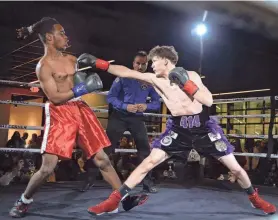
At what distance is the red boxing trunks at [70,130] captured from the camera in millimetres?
1871

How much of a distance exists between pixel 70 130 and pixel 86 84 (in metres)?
0.28

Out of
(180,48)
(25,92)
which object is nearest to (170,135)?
(180,48)

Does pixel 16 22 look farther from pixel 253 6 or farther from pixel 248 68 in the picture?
pixel 248 68

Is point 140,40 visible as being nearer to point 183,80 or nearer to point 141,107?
point 141,107

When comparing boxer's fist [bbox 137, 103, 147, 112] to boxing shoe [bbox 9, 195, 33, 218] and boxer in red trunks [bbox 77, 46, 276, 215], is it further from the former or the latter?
boxing shoe [bbox 9, 195, 33, 218]

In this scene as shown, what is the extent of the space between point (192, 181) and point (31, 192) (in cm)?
214

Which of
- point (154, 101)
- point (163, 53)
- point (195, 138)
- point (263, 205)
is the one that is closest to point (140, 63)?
point (154, 101)

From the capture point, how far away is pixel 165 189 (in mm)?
2932

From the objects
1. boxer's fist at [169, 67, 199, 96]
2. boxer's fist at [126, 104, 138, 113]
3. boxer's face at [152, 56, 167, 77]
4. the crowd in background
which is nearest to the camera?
boxer's fist at [169, 67, 199, 96]

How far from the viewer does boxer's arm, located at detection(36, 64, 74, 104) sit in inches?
73.1

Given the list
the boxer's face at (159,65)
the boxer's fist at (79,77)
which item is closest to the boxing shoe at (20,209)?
the boxer's fist at (79,77)

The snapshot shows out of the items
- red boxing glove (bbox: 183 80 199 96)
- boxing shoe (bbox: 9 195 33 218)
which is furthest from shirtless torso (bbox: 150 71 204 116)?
boxing shoe (bbox: 9 195 33 218)

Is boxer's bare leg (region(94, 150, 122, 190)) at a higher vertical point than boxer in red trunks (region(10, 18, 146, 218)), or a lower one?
lower

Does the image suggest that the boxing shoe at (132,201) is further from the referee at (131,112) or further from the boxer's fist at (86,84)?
the referee at (131,112)
